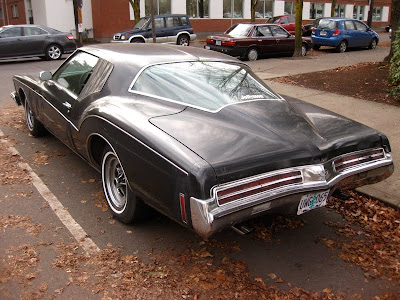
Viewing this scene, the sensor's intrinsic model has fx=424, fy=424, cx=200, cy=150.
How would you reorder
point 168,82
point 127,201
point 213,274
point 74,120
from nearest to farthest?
point 213,274, point 127,201, point 168,82, point 74,120

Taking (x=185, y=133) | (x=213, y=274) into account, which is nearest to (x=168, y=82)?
(x=185, y=133)

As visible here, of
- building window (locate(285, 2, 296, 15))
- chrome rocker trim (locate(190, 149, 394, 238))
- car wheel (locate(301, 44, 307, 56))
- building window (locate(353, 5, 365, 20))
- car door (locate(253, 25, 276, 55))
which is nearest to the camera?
chrome rocker trim (locate(190, 149, 394, 238))

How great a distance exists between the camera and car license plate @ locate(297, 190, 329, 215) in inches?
122

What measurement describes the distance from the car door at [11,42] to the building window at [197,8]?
1545 centimetres

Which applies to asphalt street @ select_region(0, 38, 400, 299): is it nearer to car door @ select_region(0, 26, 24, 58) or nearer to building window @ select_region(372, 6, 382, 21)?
car door @ select_region(0, 26, 24, 58)

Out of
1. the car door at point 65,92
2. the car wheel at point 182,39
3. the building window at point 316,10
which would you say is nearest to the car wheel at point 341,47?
the car wheel at point 182,39

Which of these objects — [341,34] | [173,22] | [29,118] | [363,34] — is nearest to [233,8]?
[173,22]

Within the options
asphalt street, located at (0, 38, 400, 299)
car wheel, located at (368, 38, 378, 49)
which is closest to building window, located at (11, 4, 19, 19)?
car wheel, located at (368, 38, 378, 49)

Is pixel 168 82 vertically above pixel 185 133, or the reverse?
pixel 168 82

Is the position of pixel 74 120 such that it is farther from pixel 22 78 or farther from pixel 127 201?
pixel 22 78

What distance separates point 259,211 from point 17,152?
3887 mm

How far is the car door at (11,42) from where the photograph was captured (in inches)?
601

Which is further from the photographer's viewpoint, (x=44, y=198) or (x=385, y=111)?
(x=385, y=111)

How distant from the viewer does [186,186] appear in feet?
9.05
